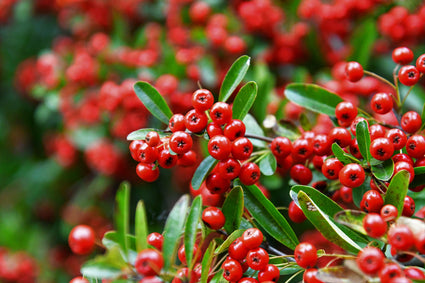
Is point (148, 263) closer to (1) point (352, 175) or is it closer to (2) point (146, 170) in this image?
(2) point (146, 170)

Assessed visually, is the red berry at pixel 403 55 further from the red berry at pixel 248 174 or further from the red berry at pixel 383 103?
the red berry at pixel 248 174

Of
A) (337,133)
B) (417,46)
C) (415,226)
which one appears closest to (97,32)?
(417,46)

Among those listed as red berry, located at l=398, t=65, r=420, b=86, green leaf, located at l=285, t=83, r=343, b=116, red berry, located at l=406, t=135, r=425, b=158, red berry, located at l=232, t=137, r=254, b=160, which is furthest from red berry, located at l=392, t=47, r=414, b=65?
red berry, located at l=232, t=137, r=254, b=160

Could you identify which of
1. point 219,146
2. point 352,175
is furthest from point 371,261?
point 219,146

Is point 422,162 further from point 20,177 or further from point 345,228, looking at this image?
point 20,177

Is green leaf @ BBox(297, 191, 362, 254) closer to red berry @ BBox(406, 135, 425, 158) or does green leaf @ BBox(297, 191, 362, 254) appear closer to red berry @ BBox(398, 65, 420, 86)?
red berry @ BBox(406, 135, 425, 158)

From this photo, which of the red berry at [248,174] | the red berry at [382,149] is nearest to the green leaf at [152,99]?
the red berry at [248,174]
